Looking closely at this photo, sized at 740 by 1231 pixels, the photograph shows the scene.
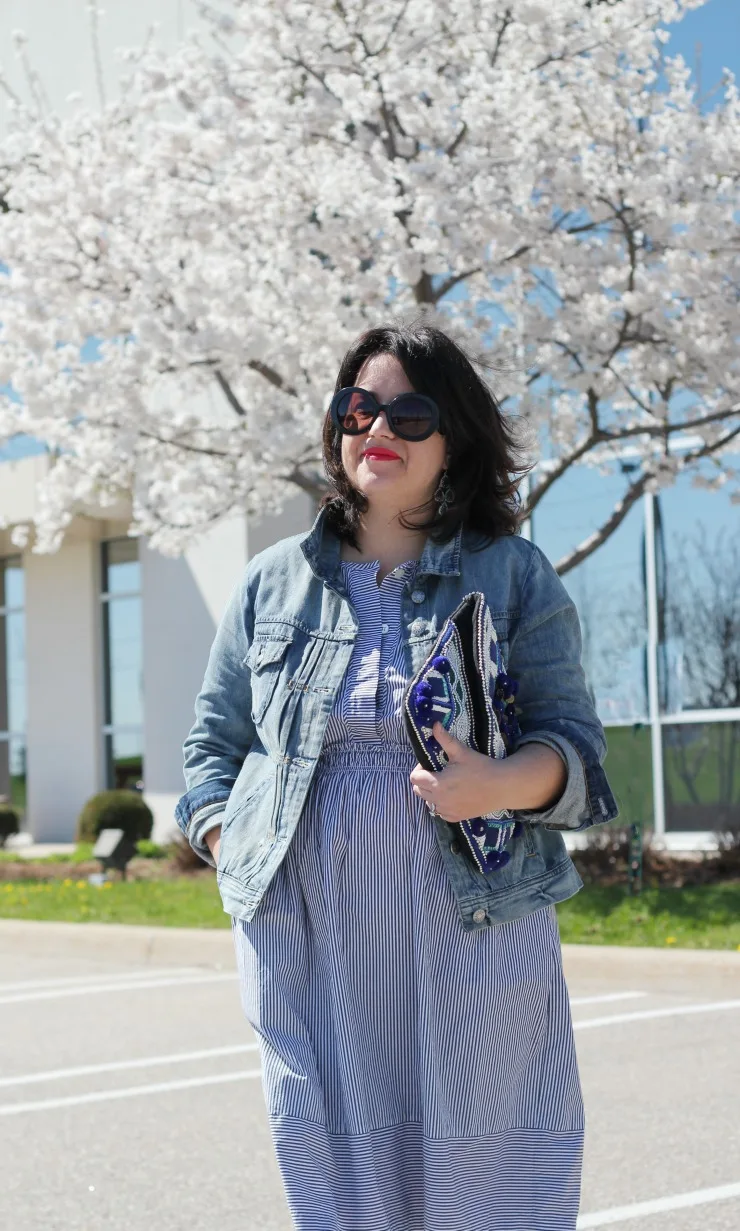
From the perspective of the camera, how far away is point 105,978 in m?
9.91

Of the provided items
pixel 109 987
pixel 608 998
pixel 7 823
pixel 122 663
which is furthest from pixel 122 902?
pixel 122 663

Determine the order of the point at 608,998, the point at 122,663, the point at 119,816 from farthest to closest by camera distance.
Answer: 1. the point at 122,663
2. the point at 119,816
3. the point at 608,998

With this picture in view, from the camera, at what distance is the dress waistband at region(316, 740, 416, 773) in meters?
2.43

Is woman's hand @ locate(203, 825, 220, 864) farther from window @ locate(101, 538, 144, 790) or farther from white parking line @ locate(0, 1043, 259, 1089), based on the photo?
window @ locate(101, 538, 144, 790)

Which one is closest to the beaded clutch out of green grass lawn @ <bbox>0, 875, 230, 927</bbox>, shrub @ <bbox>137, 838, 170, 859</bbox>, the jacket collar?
the jacket collar

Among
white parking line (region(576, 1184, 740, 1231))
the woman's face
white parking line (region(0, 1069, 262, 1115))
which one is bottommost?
white parking line (region(0, 1069, 262, 1115))

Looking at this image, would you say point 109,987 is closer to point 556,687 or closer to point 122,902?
point 122,902

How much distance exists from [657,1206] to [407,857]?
2.49 metres

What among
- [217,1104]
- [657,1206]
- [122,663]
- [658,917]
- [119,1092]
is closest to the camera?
[657,1206]

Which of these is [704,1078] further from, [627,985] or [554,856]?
[554,856]

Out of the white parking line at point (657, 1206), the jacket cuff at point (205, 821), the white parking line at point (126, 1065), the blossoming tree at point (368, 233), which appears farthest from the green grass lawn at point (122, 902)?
the jacket cuff at point (205, 821)

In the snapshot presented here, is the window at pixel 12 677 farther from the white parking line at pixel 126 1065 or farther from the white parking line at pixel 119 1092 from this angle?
the white parking line at pixel 119 1092

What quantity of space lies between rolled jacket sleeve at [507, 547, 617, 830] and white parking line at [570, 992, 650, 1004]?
232 inches

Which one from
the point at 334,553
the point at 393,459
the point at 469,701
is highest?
the point at 393,459
